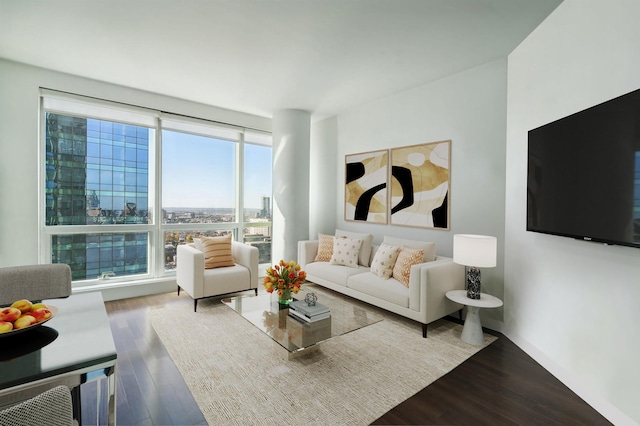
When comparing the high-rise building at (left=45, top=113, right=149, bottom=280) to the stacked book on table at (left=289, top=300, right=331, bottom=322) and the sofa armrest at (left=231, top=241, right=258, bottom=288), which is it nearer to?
the sofa armrest at (left=231, top=241, right=258, bottom=288)

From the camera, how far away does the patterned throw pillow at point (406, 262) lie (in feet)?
10.7

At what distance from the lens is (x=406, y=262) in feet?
10.8

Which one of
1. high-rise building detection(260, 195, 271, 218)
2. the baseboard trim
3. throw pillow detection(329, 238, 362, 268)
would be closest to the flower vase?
throw pillow detection(329, 238, 362, 268)

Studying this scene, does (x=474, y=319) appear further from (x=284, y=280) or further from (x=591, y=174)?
(x=284, y=280)

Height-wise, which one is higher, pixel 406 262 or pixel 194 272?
pixel 406 262

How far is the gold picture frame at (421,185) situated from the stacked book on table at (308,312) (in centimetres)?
192

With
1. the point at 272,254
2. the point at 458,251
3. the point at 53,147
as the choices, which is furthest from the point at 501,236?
the point at 53,147

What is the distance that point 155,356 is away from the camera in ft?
8.20

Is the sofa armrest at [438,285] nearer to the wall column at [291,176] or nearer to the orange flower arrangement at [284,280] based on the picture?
the orange flower arrangement at [284,280]

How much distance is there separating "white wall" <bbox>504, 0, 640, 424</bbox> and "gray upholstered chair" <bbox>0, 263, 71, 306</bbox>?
335 centimetres

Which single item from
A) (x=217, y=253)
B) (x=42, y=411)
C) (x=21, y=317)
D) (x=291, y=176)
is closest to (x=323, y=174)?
(x=291, y=176)

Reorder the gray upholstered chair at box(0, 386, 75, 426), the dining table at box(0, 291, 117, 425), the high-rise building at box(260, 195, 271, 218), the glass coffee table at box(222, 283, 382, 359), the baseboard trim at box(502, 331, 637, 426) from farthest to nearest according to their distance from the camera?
the high-rise building at box(260, 195, 271, 218) → the glass coffee table at box(222, 283, 382, 359) → the baseboard trim at box(502, 331, 637, 426) → the dining table at box(0, 291, 117, 425) → the gray upholstered chair at box(0, 386, 75, 426)

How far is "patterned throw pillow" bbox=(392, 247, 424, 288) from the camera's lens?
3246 mm

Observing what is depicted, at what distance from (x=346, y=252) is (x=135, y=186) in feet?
10.1
